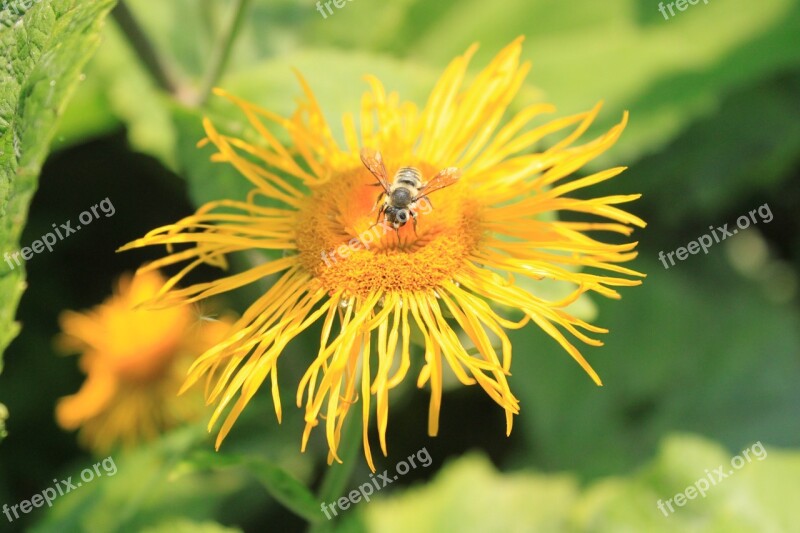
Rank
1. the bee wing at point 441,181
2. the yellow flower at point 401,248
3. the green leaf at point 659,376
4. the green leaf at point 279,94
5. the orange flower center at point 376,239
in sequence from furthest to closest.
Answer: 1. the green leaf at point 659,376
2. the green leaf at point 279,94
3. the bee wing at point 441,181
4. the orange flower center at point 376,239
5. the yellow flower at point 401,248

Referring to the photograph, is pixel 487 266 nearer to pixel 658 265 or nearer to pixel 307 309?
pixel 307 309

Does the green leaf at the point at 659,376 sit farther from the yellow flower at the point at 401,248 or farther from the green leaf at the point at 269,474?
the green leaf at the point at 269,474

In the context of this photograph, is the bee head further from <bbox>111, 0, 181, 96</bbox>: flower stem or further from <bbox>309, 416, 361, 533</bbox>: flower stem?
<bbox>111, 0, 181, 96</bbox>: flower stem

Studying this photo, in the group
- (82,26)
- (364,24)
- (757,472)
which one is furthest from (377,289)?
(364,24)

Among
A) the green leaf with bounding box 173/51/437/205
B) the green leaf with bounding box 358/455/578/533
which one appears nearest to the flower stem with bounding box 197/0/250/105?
the green leaf with bounding box 173/51/437/205

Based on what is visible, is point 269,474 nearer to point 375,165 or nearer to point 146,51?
point 375,165

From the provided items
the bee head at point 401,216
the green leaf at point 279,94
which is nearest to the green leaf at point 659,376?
the green leaf at point 279,94
